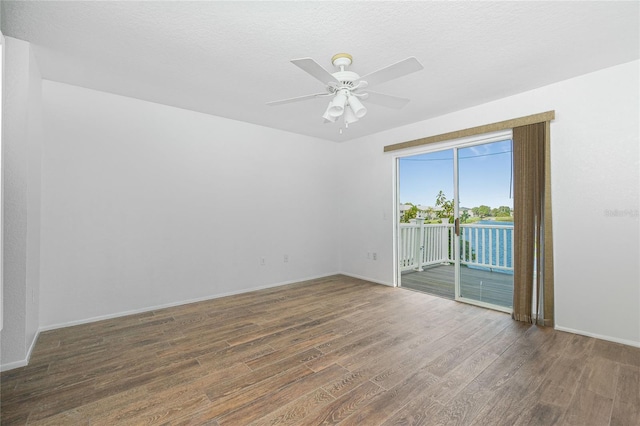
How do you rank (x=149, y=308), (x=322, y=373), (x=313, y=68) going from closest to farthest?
1. (x=313, y=68)
2. (x=322, y=373)
3. (x=149, y=308)

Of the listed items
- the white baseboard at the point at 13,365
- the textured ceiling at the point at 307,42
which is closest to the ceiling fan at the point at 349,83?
the textured ceiling at the point at 307,42

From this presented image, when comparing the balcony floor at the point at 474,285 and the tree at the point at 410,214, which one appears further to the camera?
the tree at the point at 410,214

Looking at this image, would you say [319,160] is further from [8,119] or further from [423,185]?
[8,119]

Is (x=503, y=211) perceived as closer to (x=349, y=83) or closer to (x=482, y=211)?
(x=482, y=211)

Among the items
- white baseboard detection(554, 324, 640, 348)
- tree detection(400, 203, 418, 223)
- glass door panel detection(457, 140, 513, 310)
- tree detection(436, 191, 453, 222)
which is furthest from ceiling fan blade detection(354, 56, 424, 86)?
tree detection(400, 203, 418, 223)

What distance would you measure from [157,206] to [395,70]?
314cm

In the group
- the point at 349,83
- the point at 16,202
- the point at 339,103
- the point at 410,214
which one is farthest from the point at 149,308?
the point at 410,214

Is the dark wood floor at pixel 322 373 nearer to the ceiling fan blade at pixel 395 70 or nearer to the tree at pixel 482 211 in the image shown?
the tree at pixel 482 211

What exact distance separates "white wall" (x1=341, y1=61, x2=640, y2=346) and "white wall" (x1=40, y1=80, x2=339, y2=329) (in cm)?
340

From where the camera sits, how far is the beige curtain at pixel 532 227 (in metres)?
2.93

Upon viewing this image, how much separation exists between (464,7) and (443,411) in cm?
258

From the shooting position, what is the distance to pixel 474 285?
158 inches

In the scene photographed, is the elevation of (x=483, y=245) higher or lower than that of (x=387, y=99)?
lower

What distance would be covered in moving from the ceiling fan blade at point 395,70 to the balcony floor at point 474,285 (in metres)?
2.96
